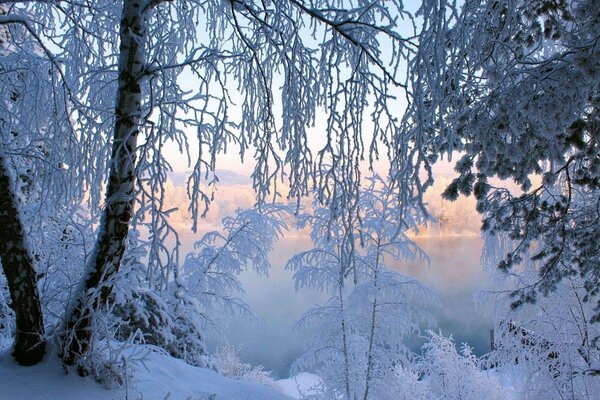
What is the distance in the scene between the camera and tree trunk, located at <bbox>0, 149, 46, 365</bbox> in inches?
115

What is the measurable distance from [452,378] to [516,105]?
7749 mm

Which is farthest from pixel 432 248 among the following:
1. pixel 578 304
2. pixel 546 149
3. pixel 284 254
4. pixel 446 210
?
pixel 546 149

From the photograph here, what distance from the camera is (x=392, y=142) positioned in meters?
2.33

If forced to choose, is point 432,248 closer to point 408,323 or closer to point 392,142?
point 408,323

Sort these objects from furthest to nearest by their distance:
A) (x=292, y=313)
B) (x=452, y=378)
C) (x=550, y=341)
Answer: (x=292, y=313) → (x=452, y=378) → (x=550, y=341)

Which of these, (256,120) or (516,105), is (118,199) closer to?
(256,120)

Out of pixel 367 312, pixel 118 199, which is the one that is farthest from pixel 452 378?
pixel 118 199

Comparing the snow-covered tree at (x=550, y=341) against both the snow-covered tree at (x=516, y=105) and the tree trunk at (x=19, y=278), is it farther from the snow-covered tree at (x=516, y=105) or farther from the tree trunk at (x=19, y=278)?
the tree trunk at (x=19, y=278)

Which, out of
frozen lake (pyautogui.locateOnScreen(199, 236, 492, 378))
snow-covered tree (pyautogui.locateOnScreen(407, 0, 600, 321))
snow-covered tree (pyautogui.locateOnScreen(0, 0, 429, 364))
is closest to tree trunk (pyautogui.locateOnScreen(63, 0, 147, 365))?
snow-covered tree (pyautogui.locateOnScreen(0, 0, 429, 364))

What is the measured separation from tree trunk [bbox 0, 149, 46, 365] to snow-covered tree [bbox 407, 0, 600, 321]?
265 cm

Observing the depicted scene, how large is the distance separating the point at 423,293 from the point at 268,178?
182 inches

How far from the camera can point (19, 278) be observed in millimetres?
2984

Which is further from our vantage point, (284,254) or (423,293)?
(284,254)

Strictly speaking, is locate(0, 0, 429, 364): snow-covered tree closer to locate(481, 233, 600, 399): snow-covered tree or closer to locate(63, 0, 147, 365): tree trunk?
locate(63, 0, 147, 365): tree trunk
